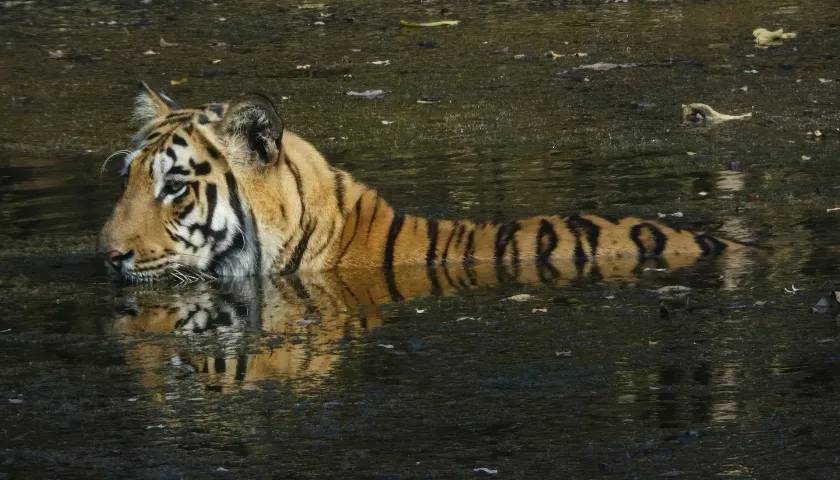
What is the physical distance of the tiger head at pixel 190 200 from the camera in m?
7.04

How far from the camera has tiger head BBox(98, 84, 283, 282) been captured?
277 inches

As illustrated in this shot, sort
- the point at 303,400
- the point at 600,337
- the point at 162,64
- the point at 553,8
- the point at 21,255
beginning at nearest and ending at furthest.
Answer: the point at 303,400 < the point at 600,337 < the point at 21,255 < the point at 162,64 < the point at 553,8

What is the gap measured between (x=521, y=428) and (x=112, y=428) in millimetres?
1155

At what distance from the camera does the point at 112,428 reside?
4.89m

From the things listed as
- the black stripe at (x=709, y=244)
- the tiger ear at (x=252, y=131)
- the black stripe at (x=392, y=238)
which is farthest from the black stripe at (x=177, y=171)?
the black stripe at (x=709, y=244)

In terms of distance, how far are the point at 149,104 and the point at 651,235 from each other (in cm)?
222

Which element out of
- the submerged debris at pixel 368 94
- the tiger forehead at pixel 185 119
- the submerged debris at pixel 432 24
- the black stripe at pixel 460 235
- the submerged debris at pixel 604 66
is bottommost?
the black stripe at pixel 460 235

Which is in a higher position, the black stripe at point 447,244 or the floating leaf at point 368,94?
the floating leaf at point 368,94

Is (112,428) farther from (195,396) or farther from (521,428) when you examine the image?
(521,428)

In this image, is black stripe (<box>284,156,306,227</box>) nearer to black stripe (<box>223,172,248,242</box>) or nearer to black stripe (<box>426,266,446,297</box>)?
black stripe (<box>223,172,248,242</box>)

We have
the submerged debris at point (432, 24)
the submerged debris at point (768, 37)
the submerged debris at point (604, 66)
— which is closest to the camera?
the submerged debris at point (604, 66)

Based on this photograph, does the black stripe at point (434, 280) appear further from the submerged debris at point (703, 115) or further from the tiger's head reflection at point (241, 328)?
the submerged debris at point (703, 115)

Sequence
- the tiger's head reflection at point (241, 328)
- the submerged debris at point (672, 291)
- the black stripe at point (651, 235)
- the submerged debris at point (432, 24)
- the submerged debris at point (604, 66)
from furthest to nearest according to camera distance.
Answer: the submerged debris at point (432, 24)
the submerged debris at point (604, 66)
the black stripe at point (651, 235)
the submerged debris at point (672, 291)
the tiger's head reflection at point (241, 328)

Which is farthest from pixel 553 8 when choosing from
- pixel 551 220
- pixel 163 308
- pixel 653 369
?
pixel 653 369
